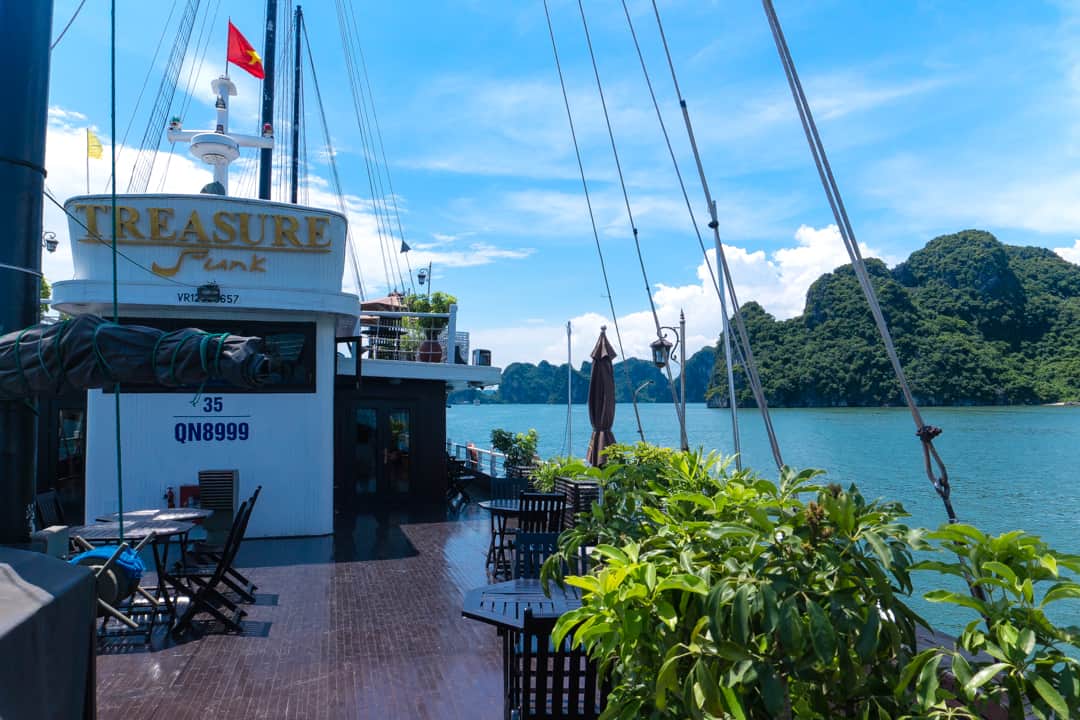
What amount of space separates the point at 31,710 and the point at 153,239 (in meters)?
7.77

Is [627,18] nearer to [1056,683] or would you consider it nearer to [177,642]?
[1056,683]

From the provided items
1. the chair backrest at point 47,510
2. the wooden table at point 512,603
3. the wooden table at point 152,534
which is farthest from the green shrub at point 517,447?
the wooden table at point 512,603

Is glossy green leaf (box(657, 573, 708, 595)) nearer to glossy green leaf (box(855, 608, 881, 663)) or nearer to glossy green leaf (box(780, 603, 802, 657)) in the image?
glossy green leaf (box(780, 603, 802, 657))

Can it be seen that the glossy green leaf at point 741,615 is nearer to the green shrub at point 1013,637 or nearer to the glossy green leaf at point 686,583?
the glossy green leaf at point 686,583

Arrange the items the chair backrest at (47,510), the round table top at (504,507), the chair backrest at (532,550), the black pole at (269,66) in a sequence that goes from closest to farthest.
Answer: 1. the chair backrest at (532,550)
2. the chair backrest at (47,510)
3. the round table top at (504,507)
4. the black pole at (269,66)

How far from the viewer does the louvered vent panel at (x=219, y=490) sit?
9.02m

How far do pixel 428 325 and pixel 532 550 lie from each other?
362 inches

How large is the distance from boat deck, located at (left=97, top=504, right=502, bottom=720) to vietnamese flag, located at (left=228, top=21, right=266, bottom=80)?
32.3ft

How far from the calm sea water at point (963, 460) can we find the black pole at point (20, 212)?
364 centimetres

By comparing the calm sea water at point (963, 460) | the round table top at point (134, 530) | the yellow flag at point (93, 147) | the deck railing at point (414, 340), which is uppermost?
the yellow flag at point (93, 147)

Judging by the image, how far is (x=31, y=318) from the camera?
3691mm

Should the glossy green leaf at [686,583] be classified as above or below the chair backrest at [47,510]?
above

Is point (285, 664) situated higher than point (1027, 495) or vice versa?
point (285, 664)

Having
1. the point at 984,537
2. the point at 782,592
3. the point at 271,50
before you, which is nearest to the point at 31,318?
the point at 782,592
